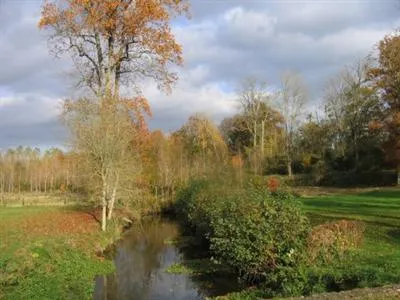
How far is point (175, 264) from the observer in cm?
2425

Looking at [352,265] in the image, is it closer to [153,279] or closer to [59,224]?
[153,279]

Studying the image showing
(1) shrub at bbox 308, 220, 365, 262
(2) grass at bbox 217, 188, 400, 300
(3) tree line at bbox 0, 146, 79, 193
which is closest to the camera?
(2) grass at bbox 217, 188, 400, 300

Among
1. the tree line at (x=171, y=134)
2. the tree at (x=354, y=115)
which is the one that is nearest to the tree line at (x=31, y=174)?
the tree line at (x=171, y=134)

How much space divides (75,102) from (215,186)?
966 cm

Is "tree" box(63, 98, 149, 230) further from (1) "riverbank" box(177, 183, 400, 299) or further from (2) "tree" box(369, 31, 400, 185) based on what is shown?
(2) "tree" box(369, 31, 400, 185)

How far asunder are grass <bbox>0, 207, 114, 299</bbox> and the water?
83 cm

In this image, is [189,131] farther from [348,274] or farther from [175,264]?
[348,274]

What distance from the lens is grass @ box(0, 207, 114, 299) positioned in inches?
637

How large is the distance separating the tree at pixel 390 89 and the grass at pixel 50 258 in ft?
110

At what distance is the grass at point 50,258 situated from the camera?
16188mm

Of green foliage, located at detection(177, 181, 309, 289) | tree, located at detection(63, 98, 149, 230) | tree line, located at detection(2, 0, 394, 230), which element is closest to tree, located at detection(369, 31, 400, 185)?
tree line, located at detection(2, 0, 394, 230)

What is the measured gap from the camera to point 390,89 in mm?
55250

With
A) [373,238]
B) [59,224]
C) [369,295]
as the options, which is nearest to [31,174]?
[59,224]

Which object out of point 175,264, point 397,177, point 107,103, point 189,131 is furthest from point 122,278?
point 189,131
